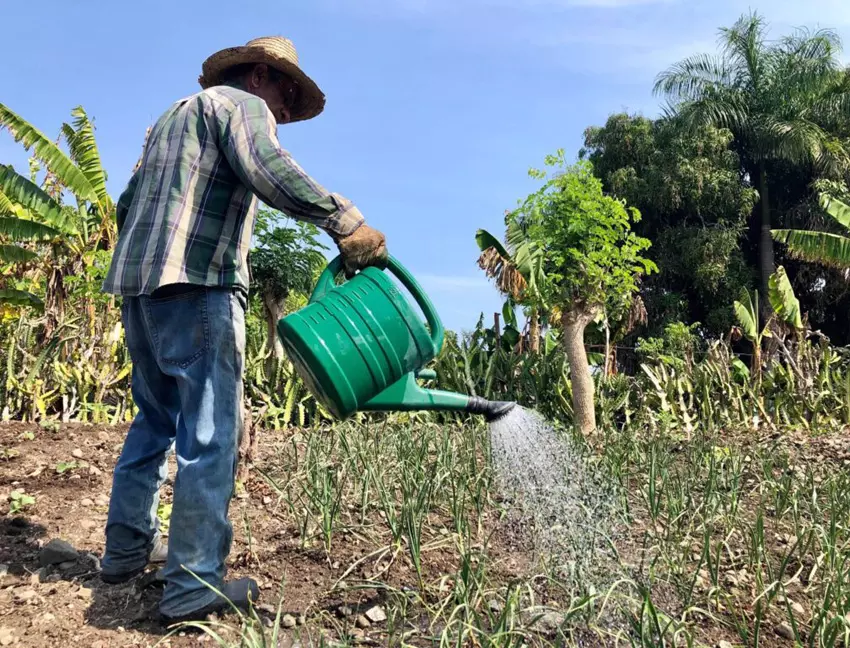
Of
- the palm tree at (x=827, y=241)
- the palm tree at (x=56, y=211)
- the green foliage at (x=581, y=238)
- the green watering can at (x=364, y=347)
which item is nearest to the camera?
the green watering can at (x=364, y=347)

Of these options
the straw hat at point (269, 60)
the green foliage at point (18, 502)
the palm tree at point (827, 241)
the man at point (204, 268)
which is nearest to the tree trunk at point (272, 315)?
the green foliage at point (18, 502)

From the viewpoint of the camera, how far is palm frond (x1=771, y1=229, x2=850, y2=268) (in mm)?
12711

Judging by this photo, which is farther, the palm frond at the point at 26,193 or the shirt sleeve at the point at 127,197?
the palm frond at the point at 26,193

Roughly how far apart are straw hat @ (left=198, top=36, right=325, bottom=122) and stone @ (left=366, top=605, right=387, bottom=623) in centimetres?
174

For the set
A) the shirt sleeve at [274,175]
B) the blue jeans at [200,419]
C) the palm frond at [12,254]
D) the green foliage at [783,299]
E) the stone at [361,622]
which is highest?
the green foliage at [783,299]

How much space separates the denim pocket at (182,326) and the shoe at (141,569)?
79cm

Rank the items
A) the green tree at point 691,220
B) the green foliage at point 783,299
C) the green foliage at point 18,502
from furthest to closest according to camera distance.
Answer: the green tree at point 691,220
the green foliage at point 783,299
the green foliage at point 18,502

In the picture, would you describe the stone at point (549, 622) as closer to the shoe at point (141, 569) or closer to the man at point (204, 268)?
the man at point (204, 268)

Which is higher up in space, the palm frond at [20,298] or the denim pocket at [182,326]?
the palm frond at [20,298]

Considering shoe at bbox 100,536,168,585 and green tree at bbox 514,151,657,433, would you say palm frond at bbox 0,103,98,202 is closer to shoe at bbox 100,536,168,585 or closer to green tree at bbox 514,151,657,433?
green tree at bbox 514,151,657,433

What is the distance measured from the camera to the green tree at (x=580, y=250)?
21.7ft

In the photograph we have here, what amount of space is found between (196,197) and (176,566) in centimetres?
112

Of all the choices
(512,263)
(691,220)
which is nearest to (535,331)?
(512,263)

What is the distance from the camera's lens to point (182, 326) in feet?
6.97
